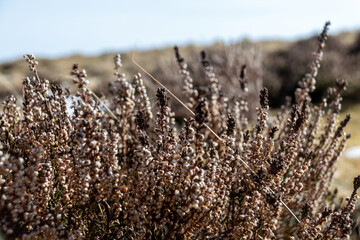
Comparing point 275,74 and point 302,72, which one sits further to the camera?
point 275,74

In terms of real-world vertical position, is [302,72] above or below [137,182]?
above

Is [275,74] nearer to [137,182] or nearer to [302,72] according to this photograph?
[302,72]

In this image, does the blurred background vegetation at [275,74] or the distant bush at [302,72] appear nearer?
the blurred background vegetation at [275,74]

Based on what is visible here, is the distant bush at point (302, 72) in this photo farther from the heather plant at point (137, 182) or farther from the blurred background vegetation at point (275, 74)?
the heather plant at point (137, 182)

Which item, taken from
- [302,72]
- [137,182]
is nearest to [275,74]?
[302,72]

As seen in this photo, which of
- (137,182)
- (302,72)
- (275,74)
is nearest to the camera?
(137,182)

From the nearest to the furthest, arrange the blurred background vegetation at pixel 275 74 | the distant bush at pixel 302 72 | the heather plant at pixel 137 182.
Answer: the heather plant at pixel 137 182
the blurred background vegetation at pixel 275 74
the distant bush at pixel 302 72

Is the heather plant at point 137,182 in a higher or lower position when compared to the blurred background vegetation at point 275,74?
lower

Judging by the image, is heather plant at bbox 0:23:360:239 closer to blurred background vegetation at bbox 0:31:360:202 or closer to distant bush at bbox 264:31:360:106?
blurred background vegetation at bbox 0:31:360:202

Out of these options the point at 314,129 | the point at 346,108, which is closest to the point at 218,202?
the point at 314,129

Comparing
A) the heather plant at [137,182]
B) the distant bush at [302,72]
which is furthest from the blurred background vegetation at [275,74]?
the heather plant at [137,182]

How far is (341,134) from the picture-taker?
7.98 feet

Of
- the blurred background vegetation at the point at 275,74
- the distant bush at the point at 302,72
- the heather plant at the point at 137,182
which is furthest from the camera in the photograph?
the distant bush at the point at 302,72

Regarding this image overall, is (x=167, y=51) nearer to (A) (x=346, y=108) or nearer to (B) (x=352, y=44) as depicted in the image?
(B) (x=352, y=44)
